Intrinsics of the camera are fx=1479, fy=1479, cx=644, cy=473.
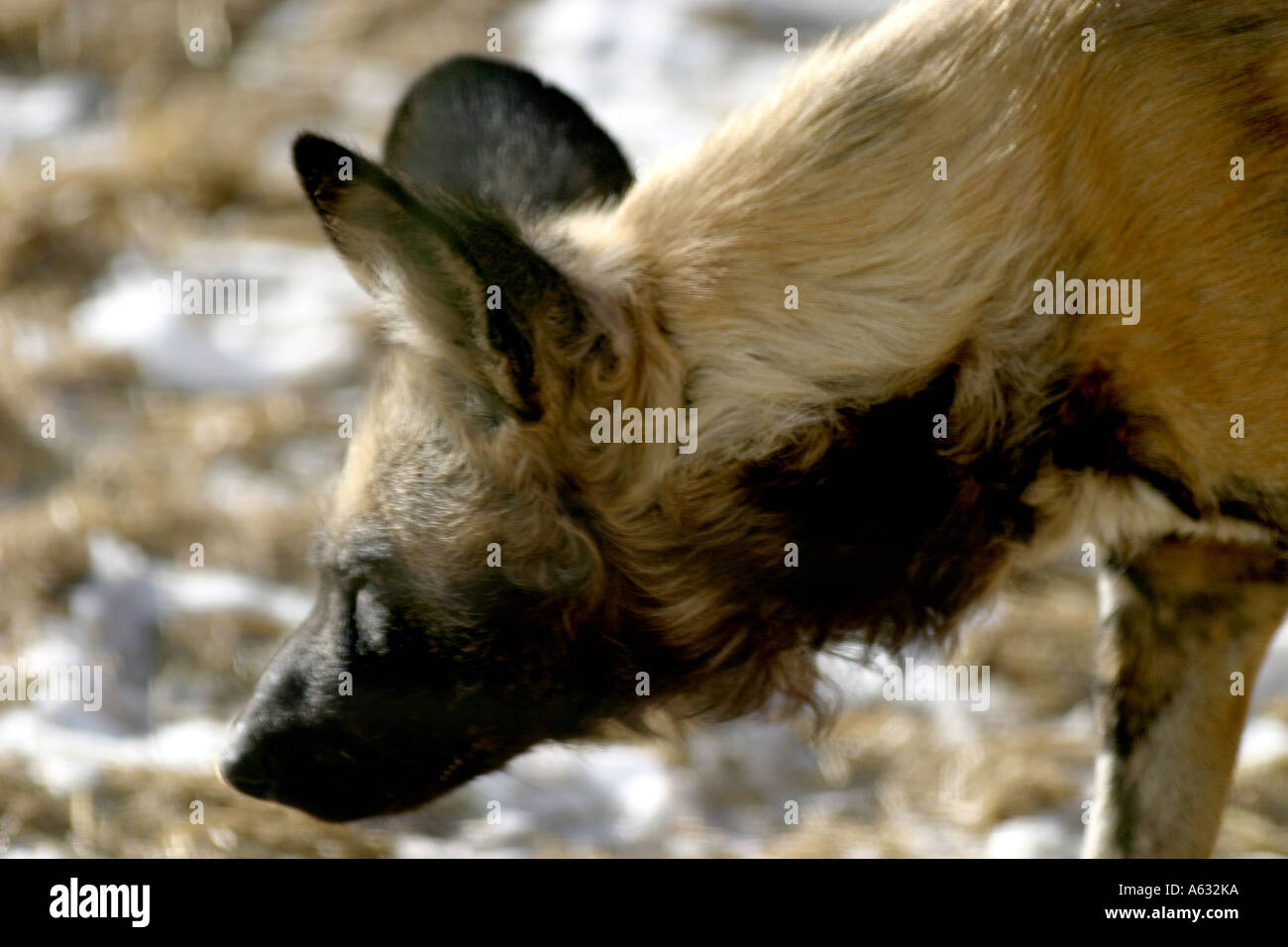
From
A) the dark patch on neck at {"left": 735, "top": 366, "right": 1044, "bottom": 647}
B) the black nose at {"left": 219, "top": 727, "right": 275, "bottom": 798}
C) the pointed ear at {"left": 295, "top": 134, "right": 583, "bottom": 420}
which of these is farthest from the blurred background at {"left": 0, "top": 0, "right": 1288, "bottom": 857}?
the black nose at {"left": 219, "top": 727, "right": 275, "bottom": 798}

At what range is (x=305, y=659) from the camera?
8.70ft

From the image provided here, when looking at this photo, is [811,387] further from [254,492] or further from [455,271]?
[254,492]

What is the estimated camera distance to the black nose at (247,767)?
2652mm

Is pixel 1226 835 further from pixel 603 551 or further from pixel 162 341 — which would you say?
pixel 162 341

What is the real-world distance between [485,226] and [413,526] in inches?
22.7

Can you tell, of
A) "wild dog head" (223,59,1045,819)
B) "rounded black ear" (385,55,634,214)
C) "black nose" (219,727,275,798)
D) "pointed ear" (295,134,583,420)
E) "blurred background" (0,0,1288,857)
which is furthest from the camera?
"blurred background" (0,0,1288,857)

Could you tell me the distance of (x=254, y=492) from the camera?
4.62m

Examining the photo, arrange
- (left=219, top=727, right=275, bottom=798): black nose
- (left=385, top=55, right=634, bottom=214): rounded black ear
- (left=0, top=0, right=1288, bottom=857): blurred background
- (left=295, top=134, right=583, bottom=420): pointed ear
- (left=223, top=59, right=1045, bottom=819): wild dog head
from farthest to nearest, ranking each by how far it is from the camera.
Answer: (left=0, top=0, right=1288, bottom=857): blurred background → (left=385, top=55, right=634, bottom=214): rounded black ear → (left=219, top=727, right=275, bottom=798): black nose → (left=223, top=59, right=1045, bottom=819): wild dog head → (left=295, top=134, right=583, bottom=420): pointed ear

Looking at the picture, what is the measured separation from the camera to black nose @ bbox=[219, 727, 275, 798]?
2652 millimetres

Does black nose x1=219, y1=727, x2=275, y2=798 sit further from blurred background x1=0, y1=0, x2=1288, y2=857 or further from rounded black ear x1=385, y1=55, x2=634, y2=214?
rounded black ear x1=385, y1=55, x2=634, y2=214

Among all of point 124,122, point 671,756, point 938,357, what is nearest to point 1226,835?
point 671,756

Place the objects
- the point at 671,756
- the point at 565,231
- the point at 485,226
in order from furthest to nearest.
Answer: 1. the point at 671,756
2. the point at 565,231
3. the point at 485,226

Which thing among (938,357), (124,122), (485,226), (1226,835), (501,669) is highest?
(124,122)

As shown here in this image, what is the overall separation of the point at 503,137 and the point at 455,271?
0.75 meters
